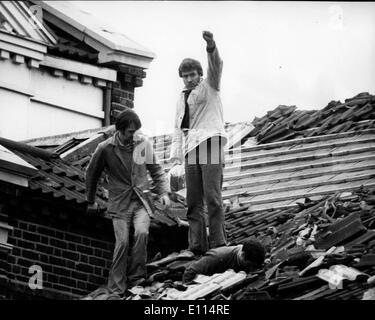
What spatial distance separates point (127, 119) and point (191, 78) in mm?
1080

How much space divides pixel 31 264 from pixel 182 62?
3.43 m

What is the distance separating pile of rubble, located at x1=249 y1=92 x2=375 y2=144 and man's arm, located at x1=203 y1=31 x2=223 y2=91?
14.9ft

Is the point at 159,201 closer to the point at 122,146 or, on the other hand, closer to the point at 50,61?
the point at 122,146

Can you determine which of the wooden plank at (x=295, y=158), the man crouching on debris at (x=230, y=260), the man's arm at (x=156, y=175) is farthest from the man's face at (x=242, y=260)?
the wooden plank at (x=295, y=158)

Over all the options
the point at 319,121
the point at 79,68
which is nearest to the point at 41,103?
the point at 79,68

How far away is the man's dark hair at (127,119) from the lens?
84.3 ft

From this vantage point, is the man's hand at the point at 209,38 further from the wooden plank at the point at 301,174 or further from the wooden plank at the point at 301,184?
the wooden plank at the point at 301,174

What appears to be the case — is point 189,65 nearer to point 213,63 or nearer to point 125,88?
point 213,63

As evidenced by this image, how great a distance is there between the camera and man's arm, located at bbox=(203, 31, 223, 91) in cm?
2489

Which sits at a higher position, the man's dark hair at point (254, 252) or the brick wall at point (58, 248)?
the brick wall at point (58, 248)

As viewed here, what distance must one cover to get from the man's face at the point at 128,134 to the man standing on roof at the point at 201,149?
663mm

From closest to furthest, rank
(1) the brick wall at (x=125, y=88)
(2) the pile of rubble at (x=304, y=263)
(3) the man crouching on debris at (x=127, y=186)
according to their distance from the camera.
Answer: (2) the pile of rubble at (x=304, y=263) → (3) the man crouching on debris at (x=127, y=186) → (1) the brick wall at (x=125, y=88)

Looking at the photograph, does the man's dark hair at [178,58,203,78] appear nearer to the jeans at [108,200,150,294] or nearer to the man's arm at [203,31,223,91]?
the man's arm at [203,31,223,91]

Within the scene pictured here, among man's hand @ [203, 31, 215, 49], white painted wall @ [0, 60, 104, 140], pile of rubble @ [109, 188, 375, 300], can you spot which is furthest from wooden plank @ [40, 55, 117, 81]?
man's hand @ [203, 31, 215, 49]
